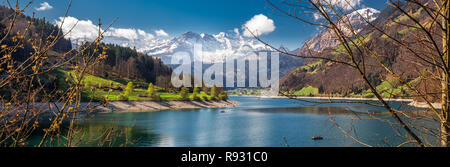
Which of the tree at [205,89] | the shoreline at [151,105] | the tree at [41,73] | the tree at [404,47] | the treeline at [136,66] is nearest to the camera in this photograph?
the tree at [404,47]

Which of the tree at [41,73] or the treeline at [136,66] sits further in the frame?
the treeline at [136,66]

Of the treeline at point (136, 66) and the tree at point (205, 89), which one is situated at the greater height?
the treeline at point (136, 66)

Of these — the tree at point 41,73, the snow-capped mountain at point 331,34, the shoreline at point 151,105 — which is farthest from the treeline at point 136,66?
the snow-capped mountain at point 331,34

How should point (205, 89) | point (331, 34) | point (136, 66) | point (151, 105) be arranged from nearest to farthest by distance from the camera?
1. point (331, 34)
2. point (151, 105)
3. point (205, 89)
4. point (136, 66)

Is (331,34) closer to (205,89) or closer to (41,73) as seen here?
(41,73)

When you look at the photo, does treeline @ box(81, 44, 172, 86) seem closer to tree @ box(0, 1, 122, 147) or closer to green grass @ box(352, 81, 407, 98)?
tree @ box(0, 1, 122, 147)

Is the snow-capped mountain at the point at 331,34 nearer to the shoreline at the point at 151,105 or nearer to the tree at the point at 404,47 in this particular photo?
the tree at the point at 404,47

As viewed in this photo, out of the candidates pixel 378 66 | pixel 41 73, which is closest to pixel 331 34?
pixel 378 66
